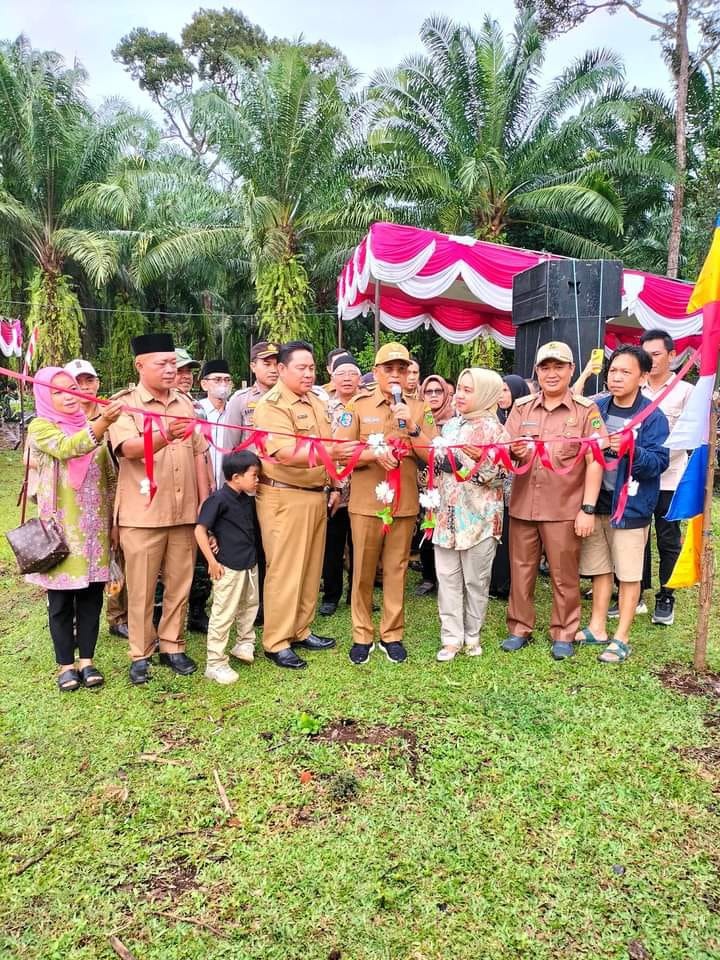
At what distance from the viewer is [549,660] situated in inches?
144

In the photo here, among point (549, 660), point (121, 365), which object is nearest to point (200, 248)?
point (121, 365)

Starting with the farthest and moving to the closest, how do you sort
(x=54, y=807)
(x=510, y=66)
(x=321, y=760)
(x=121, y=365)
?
(x=121, y=365), (x=510, y=66), (x=321, y=760), (x=54, y=807)

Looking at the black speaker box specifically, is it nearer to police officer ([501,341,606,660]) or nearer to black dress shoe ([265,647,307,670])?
police officer ([501,341,606,660])

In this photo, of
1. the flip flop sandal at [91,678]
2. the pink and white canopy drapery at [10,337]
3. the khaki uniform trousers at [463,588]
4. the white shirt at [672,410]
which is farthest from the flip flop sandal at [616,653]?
the pink and white canopy drapery at [10,337]

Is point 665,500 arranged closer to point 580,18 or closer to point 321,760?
point 321,760

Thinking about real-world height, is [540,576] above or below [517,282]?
below

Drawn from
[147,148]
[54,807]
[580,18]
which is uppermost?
[580,18]

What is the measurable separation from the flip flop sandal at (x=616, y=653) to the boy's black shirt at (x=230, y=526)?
2.06m

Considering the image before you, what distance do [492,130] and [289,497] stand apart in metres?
12.0

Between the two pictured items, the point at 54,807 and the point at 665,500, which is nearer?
the point at 54,807

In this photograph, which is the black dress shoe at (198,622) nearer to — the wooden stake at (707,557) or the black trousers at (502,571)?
the black trousers at (502,571)

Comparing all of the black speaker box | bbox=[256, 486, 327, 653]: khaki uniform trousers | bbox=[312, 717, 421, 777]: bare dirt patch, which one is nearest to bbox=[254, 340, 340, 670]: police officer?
bbox=[256, 486, 327, 653]: khaki uniform trousers

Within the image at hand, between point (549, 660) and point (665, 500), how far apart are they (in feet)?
5.08

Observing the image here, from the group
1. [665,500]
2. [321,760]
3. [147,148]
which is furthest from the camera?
[147,148]
